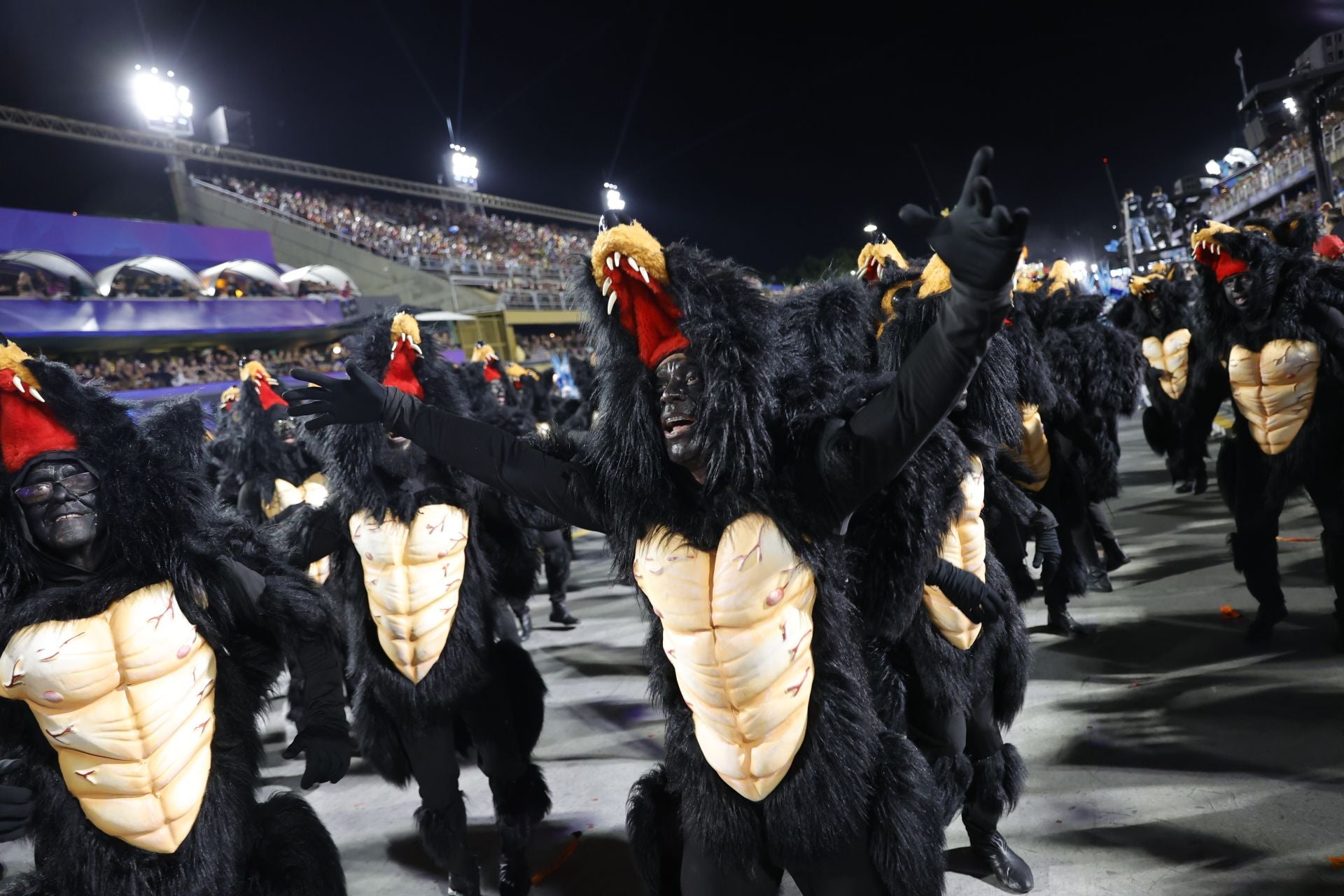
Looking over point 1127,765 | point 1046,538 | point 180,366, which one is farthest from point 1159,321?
point 180,366

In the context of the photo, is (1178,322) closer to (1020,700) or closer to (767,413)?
(1020,700)

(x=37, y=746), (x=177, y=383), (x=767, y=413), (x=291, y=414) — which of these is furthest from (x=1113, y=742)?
(x=177, y=383)

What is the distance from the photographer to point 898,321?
9.33 ft

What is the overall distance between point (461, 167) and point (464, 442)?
44225mm

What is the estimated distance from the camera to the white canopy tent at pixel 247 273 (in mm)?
21078

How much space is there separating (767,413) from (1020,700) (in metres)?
1.83

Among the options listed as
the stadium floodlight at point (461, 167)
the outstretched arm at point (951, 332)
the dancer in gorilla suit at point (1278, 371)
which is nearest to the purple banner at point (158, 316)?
the dancer in gorilla suit at point (1278, 371)

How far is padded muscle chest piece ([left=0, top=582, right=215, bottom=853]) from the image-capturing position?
6.72 feet

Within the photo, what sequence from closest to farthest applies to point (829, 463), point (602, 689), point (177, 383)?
1. point (829, 463)
2. point (602, 689)
3. point (177, 383)

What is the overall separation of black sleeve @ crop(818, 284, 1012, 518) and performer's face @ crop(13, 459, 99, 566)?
185 cm

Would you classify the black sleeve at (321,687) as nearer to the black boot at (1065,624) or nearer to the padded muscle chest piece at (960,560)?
the padded muscle chest piece at (960,560)

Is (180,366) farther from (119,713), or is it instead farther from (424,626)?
(119,713)

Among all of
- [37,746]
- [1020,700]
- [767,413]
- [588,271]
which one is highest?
[588,271]

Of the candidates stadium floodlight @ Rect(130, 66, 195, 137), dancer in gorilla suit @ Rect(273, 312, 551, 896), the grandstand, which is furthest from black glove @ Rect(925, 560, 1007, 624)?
stadium floodlight @ Rect(130, 66, 195, 137)
